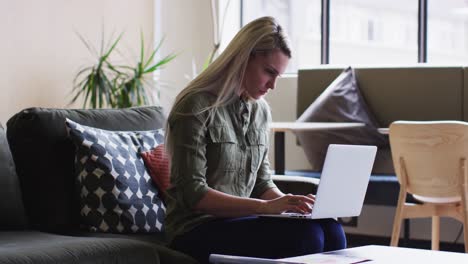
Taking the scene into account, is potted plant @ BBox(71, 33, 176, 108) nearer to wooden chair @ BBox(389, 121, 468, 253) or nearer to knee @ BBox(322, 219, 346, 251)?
wooden chair @ BBox(389, 121, 468, 253)

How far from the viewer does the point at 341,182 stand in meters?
2.20

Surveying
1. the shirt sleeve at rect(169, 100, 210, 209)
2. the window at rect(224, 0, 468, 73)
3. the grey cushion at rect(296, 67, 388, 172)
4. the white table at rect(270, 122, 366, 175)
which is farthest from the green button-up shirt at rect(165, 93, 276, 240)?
the window at rect(224, 0, 468, 73)

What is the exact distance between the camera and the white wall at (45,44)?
4.38 metres

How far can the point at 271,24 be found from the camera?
7.95 feet

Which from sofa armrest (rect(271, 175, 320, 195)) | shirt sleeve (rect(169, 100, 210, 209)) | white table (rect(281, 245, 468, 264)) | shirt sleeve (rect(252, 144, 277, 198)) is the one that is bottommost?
white table (rect(281, 245, 468, 264))

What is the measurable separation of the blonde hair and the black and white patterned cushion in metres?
0.37

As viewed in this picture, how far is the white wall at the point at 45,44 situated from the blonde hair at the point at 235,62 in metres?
2.18

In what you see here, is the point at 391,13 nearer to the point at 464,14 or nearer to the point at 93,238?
the point at 464,14

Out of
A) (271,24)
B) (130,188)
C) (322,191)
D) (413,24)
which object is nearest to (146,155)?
(130,188)

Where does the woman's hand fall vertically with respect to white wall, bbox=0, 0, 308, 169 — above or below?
below

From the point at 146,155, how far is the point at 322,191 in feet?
3.05

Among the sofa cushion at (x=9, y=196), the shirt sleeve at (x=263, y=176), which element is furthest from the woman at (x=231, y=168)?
the sofa cushion at (x=9, y=196)

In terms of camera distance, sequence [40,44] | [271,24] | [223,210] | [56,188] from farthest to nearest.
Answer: [40,44]
[56,188]
[271,24]
[223,210]

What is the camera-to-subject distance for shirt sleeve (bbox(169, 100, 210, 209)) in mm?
2281
